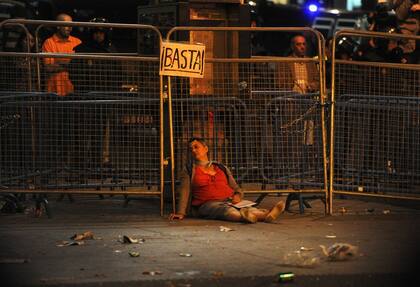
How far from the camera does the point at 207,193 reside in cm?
986

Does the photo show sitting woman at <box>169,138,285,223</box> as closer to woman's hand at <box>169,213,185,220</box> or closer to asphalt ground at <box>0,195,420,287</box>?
woman's hand at <box>169,213,185,220</box>

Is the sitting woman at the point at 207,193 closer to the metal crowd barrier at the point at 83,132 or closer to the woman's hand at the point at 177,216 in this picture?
the woman's hand at the point at 177,216

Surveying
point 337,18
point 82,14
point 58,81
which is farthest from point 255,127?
point 337,18

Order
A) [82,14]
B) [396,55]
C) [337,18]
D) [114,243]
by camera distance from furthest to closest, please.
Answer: [337,18] < [82,14] < [396,55] < [114,243]

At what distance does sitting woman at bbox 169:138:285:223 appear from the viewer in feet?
31.8

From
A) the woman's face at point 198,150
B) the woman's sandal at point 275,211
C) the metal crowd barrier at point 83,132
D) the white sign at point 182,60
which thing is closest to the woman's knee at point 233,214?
the woman's sandal at point 275,211

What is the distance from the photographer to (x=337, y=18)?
3005cm

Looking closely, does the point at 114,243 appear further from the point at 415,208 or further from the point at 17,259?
the point at 415,208

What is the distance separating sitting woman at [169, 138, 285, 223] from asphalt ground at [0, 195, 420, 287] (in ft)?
0.45

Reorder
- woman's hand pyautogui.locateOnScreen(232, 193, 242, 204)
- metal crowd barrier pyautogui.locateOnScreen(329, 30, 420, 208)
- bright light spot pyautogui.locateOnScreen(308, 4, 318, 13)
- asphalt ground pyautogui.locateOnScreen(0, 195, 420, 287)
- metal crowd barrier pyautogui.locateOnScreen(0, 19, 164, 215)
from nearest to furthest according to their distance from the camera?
1. asphalt ground pyautogui.locateOnScreen(0, 195, 420, 287)
2. woman's hand pyautogui.locateOnScreen(232, 193, 242, 204)
3. metal crowd barrier pyautogui.locateOnScreen(0, 19, 164, 215)
4. metal crowd barrier pyautogui.locateOnScreen(329, 30, 420, 208)
5. bright light spot pyautogui.locateOnScreen(308, 4, 318, 13)

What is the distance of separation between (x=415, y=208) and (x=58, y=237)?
13.7ft

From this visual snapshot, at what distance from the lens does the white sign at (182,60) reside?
9844mm

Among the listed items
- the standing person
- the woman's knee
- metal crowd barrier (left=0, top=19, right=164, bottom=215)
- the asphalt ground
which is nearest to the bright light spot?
the standing person

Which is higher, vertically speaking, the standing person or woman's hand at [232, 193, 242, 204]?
the standing person
